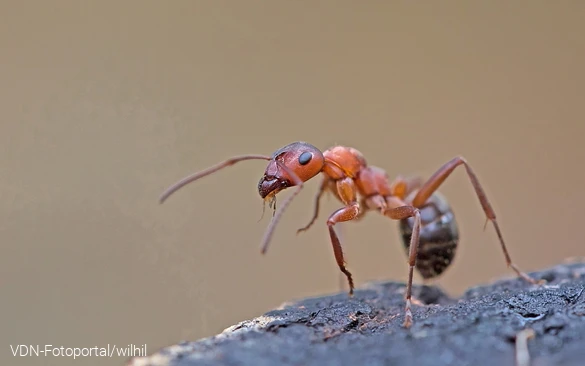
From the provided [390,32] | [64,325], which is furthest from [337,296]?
[390,32]

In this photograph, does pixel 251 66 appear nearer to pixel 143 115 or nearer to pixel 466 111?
pixel 143 115

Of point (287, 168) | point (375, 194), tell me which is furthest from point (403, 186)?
point (287, 168)

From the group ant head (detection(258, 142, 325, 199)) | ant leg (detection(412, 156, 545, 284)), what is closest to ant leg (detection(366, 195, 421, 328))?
ant leg (detection(412, 156, 545, 284))

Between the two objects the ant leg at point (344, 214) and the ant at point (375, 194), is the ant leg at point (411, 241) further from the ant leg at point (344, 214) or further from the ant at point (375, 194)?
the ant leg at point (344, 214)

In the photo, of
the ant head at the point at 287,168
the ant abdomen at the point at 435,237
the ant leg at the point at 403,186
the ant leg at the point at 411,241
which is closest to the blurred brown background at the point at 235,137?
the ant leg at the point at 403,186

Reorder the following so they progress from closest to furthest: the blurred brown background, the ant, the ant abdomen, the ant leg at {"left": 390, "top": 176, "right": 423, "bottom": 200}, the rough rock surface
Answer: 1. the rough rock surface
2. the ant
3. the ant abdomen
4. the ant leg at {"left": 390, "top": 176, "right": 423, "bottom": 200}
5. the blurred brown background

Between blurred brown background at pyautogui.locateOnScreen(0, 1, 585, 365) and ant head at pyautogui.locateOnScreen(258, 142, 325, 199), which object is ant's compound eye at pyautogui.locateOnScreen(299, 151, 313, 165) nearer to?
ant head at pyautogui.locateOnScreen(258, 142, 325, 199)
